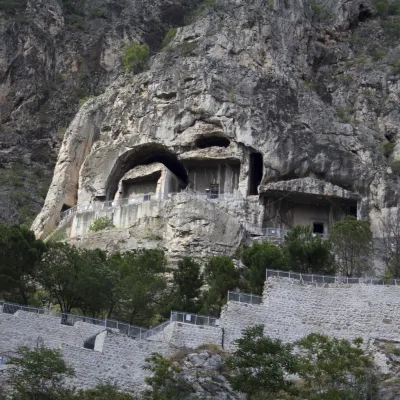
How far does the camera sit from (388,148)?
192 ft

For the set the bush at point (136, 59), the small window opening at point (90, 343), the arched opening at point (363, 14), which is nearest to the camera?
the small window opening at point (90, 343)

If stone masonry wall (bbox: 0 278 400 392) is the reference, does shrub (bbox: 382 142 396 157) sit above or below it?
above

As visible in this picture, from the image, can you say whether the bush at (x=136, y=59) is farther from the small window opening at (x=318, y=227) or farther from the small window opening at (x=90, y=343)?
the small window opening at (x=90, y=343)

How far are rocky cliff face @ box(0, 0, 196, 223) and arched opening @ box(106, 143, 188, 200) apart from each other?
7.27 meters

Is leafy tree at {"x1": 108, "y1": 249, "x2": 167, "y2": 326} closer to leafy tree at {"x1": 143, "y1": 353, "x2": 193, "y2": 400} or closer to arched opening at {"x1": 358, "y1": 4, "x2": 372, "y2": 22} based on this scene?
leafy tree at {"x1": 143, "y1": 353, "x2": 193, "y2": 400}

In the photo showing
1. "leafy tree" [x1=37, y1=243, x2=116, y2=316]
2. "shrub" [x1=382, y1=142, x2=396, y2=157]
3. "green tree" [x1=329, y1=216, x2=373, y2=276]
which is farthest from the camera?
"shrub" [x1=382, y1=142, x2=396, y2=157]

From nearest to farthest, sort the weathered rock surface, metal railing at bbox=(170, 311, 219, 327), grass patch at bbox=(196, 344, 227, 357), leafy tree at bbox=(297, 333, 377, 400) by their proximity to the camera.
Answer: leafy tree at bbox=(297, 333, 377, 400) → grass patch at bbox=(196, 344, 227, 357) → metal railing at bbox=(170, 311, 219, 327) → the weathered rock surface

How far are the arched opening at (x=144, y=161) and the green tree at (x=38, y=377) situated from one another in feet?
93.3

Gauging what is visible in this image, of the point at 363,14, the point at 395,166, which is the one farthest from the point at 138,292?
the point at 363,14

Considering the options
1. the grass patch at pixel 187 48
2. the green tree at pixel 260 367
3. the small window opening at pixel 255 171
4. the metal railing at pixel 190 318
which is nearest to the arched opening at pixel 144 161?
the small window opening at pixel 255 171

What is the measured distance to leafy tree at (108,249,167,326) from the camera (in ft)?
123

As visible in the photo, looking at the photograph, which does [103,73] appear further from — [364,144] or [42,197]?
[364,144]

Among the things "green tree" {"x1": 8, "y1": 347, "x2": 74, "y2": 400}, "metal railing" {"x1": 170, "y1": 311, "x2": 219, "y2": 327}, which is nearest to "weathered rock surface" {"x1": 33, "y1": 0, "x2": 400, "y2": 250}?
"metal railing" {"x1": 170, "y1": 311, "x2": 219, "y2": 327}

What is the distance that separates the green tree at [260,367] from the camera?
2986cm
